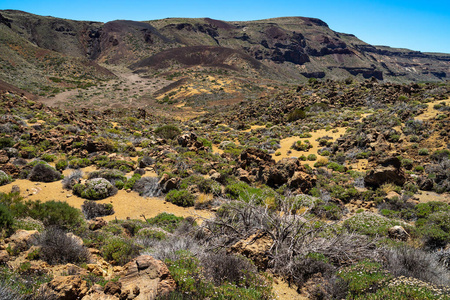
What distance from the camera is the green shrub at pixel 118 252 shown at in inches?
168

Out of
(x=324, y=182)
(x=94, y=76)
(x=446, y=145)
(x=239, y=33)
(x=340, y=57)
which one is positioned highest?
(x=239, y=33)

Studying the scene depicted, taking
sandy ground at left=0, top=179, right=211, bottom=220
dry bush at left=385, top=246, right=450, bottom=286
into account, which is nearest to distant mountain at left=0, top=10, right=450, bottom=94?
sandy ground at left=0, top=179, right=211, bottom=220

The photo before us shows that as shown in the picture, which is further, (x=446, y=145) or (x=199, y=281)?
(x=446, y=145)

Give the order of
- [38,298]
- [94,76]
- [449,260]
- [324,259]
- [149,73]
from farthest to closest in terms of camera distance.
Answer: [149,73]
[94,76]
[449,260]
[324,259]
[38,298]

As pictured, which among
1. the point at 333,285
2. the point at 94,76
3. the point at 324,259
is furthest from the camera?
the point at 94,76

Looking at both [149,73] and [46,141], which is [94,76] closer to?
[149,73]

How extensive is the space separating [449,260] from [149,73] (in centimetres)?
7162

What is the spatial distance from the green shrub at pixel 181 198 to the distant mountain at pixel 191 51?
4694cm

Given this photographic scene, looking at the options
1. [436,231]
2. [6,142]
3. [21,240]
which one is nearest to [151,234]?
[21,240]

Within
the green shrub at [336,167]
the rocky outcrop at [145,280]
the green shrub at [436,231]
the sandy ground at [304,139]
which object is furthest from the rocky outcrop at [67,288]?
the sandy ground at [304,139]

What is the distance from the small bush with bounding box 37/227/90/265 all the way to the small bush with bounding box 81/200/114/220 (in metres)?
3.61

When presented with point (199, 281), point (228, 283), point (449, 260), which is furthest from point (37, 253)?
Answer: point (449, 260)

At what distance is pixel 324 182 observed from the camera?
10211 millimetres

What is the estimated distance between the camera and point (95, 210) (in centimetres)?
757
